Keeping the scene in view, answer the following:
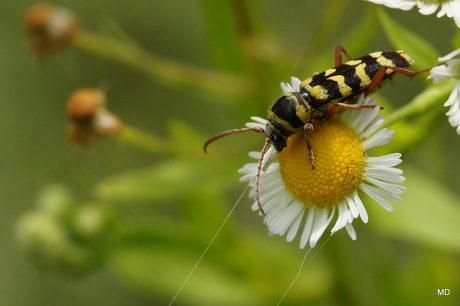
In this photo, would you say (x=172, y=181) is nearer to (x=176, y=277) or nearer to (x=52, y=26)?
(x=176, y=277)

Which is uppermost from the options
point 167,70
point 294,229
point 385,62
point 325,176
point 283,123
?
point 167,70

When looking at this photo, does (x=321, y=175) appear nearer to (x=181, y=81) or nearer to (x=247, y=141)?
(x=247, y=141)

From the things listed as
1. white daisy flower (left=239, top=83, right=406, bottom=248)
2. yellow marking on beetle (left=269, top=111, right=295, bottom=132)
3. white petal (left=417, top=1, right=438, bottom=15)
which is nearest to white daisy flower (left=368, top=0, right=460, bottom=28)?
white petal (left=417, top=1, right=438, bottom=15)

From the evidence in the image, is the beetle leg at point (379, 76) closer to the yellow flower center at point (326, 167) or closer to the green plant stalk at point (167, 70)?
the yellow flower center at point (326, 167)

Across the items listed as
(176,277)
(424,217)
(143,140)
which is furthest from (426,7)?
(176,277)

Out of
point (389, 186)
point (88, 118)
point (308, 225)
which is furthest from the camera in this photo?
point (88, 118)

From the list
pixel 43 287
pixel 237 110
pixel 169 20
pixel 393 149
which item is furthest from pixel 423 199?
pixel 169 20
